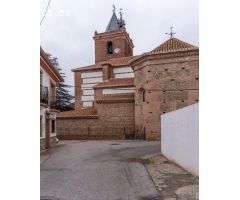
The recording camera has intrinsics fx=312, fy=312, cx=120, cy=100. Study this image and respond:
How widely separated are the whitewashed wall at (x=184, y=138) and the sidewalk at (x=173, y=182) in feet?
0.78

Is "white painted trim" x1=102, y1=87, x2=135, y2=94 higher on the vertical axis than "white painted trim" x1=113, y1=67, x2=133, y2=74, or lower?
lower

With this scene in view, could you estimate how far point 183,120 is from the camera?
313 inches

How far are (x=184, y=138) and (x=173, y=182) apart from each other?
66.6 inches

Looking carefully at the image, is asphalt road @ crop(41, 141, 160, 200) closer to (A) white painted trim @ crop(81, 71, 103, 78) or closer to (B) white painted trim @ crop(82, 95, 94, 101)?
(B) white painted trim @ crop(82, 95, 94, 101)

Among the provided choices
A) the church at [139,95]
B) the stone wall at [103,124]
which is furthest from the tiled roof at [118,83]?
the stone wall at [103,124]

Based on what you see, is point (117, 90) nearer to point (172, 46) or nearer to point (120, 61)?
point (120, 61)

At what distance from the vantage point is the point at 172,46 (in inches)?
741

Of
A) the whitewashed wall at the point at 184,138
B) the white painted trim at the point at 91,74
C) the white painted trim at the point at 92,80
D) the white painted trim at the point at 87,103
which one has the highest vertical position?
the white painted trim at the point at 91,74

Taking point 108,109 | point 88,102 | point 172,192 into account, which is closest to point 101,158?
point 172,192

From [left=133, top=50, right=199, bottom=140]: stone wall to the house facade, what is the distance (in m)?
5.44

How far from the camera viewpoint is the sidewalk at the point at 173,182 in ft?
17.5

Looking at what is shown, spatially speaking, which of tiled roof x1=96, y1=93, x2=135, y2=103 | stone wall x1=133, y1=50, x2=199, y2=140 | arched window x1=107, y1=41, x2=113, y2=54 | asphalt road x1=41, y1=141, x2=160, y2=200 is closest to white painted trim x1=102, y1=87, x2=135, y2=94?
tiled roof x1=96, y1=93, x2=135, y2=103

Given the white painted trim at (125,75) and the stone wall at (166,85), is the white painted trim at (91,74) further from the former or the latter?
the stone wall at (166,85)

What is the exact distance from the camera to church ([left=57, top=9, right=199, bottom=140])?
17578 mm
